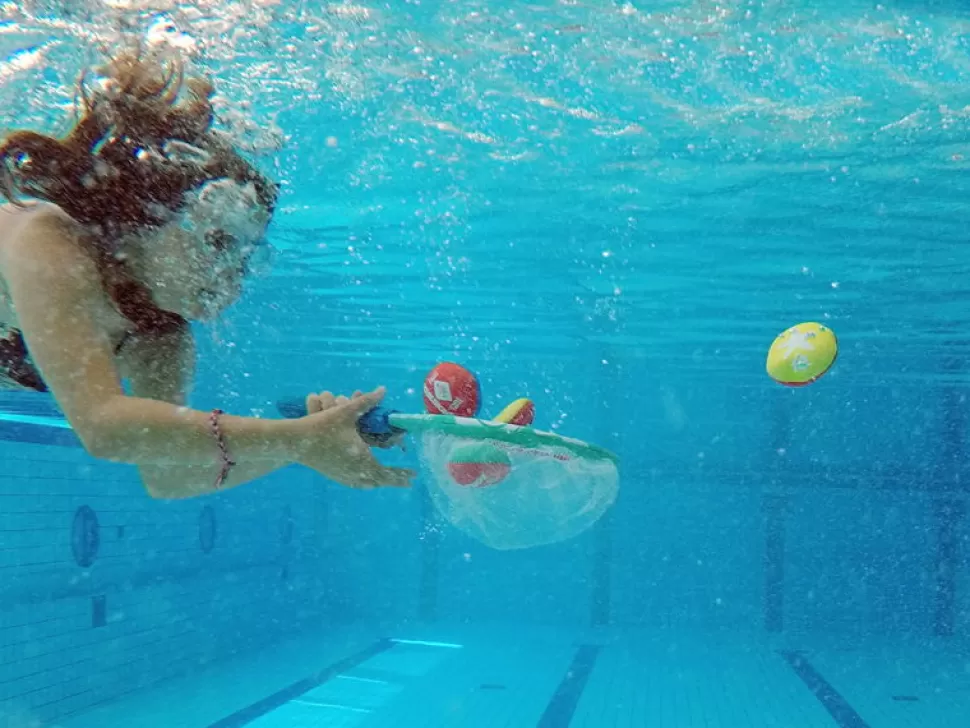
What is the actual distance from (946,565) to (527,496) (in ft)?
85.3

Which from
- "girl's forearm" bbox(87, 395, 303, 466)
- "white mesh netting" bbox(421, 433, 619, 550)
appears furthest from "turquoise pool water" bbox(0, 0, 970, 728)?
"white mesh netting" bbox(421, 433, 619, 550)

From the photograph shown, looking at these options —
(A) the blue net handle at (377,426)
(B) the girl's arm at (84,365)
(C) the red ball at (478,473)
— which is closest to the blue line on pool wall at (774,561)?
(C) the red ball at (478,473)

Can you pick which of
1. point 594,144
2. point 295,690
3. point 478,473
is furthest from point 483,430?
point 295,690

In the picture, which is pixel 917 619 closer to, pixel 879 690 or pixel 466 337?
pixel 879 690

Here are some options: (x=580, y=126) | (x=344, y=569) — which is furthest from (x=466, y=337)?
(x=580, y=126)

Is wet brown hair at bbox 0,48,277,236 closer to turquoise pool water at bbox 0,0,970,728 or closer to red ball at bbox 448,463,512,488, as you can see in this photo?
turquoise pool water at bbox 0,0,970,728

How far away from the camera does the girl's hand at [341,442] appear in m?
2.65

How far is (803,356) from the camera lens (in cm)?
1112

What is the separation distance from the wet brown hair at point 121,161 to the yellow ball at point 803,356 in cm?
957

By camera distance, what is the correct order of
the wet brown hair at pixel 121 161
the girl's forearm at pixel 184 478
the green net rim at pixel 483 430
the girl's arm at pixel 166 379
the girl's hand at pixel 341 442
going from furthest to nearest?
the girl's arm at pixel 166 379, the girl's forearm at pixel 184 478, the green net rim at pixel 483 430, the wet brown hair at pixel 121 161, the girl's hand at pixel 341 442

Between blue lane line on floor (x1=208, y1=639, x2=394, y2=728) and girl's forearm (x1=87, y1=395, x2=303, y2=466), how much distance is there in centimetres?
1304

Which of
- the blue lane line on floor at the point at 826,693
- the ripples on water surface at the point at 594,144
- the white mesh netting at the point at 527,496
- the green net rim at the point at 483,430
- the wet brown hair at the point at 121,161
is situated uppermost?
the ripples on water surface at the point at 594,144

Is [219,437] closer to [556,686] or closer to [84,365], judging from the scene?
[84,365]

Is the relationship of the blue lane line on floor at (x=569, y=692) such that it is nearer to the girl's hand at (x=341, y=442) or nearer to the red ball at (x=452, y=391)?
the red ball at (x=452, y=391)
